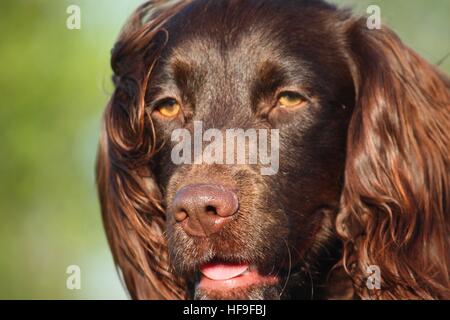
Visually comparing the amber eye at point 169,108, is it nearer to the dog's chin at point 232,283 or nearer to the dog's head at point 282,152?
the dog's head at point 282,152

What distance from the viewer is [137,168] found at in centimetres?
532

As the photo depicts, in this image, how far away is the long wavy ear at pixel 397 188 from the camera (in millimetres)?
4828

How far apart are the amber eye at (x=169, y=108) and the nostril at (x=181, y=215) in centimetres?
76

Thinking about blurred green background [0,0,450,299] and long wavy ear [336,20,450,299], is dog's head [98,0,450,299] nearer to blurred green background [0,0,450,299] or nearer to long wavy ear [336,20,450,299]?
long wavy ear [336,20,450,299]

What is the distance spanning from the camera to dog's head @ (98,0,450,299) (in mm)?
4715

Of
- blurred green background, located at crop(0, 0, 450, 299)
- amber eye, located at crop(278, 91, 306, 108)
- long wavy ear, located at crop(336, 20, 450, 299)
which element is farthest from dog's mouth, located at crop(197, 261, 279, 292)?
blurred green background, located at crop(0, 0, 450, 299)

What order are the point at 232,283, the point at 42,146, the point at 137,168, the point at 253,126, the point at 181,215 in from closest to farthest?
the point at 181,215 → the point at 232,283 → the point at 253,126 → the point at 137,168 → the point at 42,146

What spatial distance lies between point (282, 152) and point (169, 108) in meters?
0.71

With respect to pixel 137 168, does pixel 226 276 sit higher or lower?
lower

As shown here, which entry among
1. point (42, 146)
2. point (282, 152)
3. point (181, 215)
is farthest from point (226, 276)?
point (42, 146)

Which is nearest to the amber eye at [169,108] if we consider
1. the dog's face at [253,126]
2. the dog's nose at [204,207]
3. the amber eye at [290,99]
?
the dog's face at [253,126]

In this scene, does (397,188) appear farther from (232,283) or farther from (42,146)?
(42,146)
